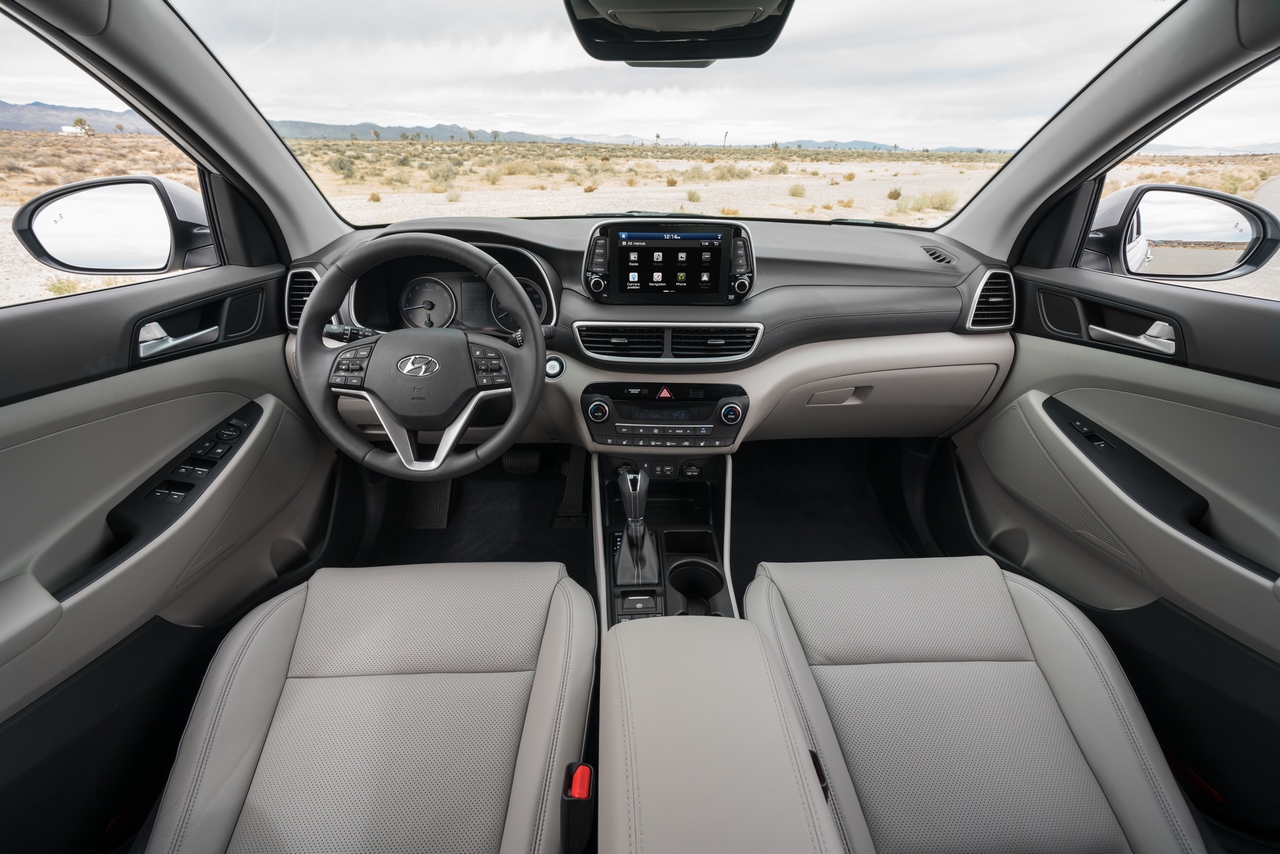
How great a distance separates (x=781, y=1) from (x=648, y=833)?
1.64m

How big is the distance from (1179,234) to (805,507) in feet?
5.58

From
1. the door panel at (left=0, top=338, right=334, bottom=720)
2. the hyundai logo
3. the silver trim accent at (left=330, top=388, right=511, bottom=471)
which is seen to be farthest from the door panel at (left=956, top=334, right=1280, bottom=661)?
the door panel at (left=0, top=338, right=334, bottom=720)

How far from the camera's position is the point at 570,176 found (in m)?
2.58

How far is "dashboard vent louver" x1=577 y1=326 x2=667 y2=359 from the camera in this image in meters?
2.10

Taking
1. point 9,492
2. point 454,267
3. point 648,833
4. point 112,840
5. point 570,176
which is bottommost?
point 112,840

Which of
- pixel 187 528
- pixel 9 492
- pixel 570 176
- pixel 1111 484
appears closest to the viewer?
pixel 9 492

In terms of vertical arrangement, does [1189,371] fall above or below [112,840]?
above

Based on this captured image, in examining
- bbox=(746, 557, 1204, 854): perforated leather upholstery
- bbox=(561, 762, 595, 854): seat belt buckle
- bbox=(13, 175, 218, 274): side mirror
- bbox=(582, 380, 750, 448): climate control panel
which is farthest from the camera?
bbox=(582, 380, 750, 448): climate control panel

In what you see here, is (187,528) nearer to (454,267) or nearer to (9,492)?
(9,492)

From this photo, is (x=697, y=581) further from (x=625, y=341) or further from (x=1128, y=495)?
(x=1128, y=495)

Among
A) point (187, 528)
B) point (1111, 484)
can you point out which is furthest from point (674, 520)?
point (187, 528)

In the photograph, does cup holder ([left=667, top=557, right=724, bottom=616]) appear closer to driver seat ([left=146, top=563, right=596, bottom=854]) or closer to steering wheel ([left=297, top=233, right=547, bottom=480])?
driver seat ([left=146, top=563, right=596, bottom=854])

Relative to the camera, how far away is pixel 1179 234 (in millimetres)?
1894

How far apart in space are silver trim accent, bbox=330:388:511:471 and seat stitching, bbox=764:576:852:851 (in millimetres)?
919
